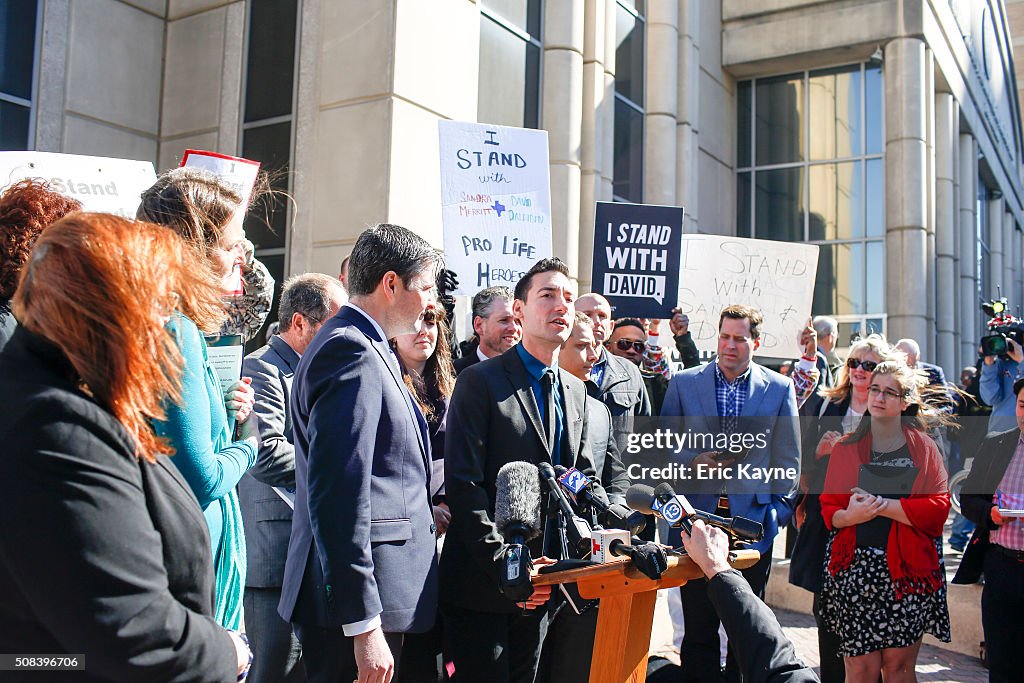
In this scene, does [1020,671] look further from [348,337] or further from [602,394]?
[348,337]

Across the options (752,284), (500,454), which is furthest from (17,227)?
(752,284)

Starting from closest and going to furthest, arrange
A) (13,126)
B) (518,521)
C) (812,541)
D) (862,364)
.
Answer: (518,521) → (812,541) → (862,364) → (13,126)

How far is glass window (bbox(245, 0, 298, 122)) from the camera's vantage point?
9.62m

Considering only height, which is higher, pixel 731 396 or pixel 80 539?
pixel 731 396

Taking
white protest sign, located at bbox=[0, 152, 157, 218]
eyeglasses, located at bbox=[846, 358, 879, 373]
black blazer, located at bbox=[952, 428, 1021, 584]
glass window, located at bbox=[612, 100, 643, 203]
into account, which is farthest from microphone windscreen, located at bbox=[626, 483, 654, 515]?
glass window, located at bbox=[612, 100, 643, 203]

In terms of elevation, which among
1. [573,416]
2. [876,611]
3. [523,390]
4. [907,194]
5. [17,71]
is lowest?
[876,611]

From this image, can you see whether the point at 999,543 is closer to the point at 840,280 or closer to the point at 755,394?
the point at 755,394

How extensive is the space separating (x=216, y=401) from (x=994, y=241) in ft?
95.4

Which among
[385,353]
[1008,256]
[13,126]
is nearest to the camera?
[385,353]

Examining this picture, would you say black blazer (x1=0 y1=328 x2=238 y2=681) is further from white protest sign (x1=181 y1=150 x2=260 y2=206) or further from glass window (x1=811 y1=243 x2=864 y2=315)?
glass window (x1=811 y1=243 x2=864 y2=315)

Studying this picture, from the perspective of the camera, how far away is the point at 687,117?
15.4 metres

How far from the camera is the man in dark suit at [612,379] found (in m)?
5.38

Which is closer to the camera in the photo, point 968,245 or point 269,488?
point 269,488

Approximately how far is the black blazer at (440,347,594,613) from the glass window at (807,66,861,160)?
15208mm
